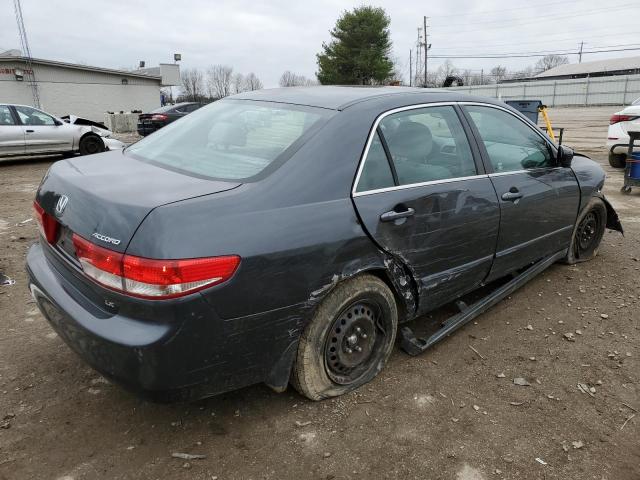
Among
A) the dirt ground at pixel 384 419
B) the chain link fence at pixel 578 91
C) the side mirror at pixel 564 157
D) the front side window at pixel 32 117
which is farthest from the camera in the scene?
the chain link fence at pixel 578 91

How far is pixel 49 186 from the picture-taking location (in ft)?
8.43

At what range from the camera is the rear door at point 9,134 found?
38.2 ft

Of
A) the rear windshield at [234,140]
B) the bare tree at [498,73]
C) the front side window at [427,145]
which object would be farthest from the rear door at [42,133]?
the bare tree at [498,73]

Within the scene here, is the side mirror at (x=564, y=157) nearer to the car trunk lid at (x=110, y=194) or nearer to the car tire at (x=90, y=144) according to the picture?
the car trunk lid at (x=110, y=194)

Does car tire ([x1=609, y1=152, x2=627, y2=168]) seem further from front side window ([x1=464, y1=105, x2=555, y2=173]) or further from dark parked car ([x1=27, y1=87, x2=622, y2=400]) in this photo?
dark parked car ([x1=27, y1=87, x2=622, y2=400])

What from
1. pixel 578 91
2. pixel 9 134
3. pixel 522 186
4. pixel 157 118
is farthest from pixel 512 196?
pixel 578 91

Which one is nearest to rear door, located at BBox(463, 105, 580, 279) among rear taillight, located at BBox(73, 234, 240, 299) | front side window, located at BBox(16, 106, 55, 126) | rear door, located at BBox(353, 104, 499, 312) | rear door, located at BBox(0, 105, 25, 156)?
rear door, located at BBox(353, 104, 499, 312)

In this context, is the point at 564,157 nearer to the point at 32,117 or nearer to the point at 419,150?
the point at 419,150

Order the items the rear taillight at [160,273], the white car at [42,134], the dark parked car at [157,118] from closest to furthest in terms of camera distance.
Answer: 1. the rear taillight at [160,273]
2. the white car at [42,134]
3. the dark parked car at [157,118]

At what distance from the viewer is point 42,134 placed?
12258 mm

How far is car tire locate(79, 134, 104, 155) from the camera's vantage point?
42.4 feet

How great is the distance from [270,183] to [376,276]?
84 centimetres

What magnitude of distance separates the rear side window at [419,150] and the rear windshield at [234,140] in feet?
1.16

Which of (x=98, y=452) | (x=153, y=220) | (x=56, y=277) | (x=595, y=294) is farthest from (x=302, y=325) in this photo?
(x=595, y=294)
